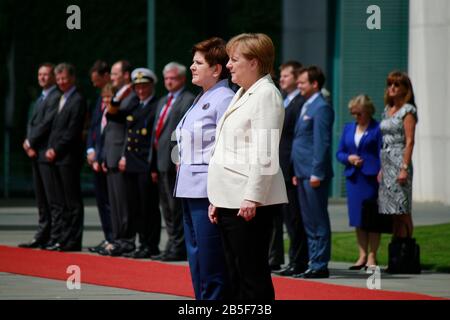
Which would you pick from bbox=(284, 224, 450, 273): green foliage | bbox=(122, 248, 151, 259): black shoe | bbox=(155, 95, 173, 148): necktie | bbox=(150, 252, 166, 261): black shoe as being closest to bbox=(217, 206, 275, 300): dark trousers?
bbox=(284, 224, 450, 273): green foliage

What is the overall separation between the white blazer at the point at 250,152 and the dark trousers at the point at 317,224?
4377 mm

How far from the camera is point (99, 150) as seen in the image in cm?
1496

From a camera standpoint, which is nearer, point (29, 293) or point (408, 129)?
point (29, 293)

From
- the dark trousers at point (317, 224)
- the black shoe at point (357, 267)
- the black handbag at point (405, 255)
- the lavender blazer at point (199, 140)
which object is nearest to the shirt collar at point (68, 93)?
the dark trousers at point (317, 224)

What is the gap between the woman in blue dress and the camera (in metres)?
13.1

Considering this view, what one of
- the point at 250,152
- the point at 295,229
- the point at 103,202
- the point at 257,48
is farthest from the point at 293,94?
the point at 250,152

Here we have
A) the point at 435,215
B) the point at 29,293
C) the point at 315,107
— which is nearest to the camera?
the point at 29,293

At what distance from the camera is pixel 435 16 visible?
23812 mm

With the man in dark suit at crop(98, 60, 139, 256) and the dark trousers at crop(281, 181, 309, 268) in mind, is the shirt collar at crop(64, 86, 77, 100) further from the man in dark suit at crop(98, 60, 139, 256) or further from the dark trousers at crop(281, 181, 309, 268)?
the dark trousers at crop(281, 181, 309, 268)

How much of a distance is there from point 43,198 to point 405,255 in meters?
4.81

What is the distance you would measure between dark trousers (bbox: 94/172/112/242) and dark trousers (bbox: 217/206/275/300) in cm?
744
